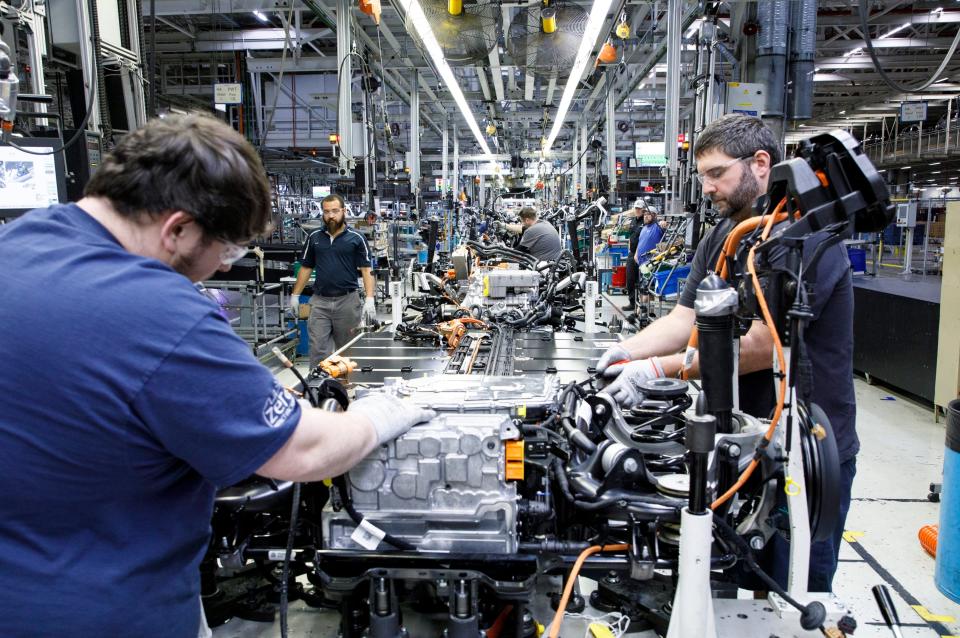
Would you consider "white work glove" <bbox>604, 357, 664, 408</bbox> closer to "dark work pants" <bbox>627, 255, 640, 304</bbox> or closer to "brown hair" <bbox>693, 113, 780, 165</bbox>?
"brown hair" <bbox>693, 113, 780, 165</bbox>

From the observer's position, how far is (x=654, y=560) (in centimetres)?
168

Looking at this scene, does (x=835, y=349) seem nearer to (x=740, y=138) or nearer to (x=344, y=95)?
(x=740, y=138)

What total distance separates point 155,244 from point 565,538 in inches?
53.1

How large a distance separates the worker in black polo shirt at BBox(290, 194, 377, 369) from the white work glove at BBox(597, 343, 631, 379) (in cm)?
372

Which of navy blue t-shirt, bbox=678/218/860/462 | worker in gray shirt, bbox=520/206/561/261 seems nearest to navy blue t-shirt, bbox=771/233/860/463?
navy blue t-shirt, bbox=678/218/860/462

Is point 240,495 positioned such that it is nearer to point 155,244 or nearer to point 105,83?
point 155,244

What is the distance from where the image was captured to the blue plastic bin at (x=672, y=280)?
7.16 metres

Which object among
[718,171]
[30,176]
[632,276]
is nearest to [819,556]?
[718,171]

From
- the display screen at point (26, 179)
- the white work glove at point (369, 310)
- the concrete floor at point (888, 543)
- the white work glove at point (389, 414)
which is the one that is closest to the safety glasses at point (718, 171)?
the white work glove at point (389, 414)

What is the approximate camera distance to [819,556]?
1.91 metres

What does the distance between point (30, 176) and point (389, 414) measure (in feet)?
8.83

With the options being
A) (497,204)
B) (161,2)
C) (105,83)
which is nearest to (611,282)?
(497,204)

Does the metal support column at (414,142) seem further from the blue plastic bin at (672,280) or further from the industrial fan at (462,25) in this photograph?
the industrial fan at (462,25)

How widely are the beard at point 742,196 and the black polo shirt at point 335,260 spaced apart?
13.5 ft
